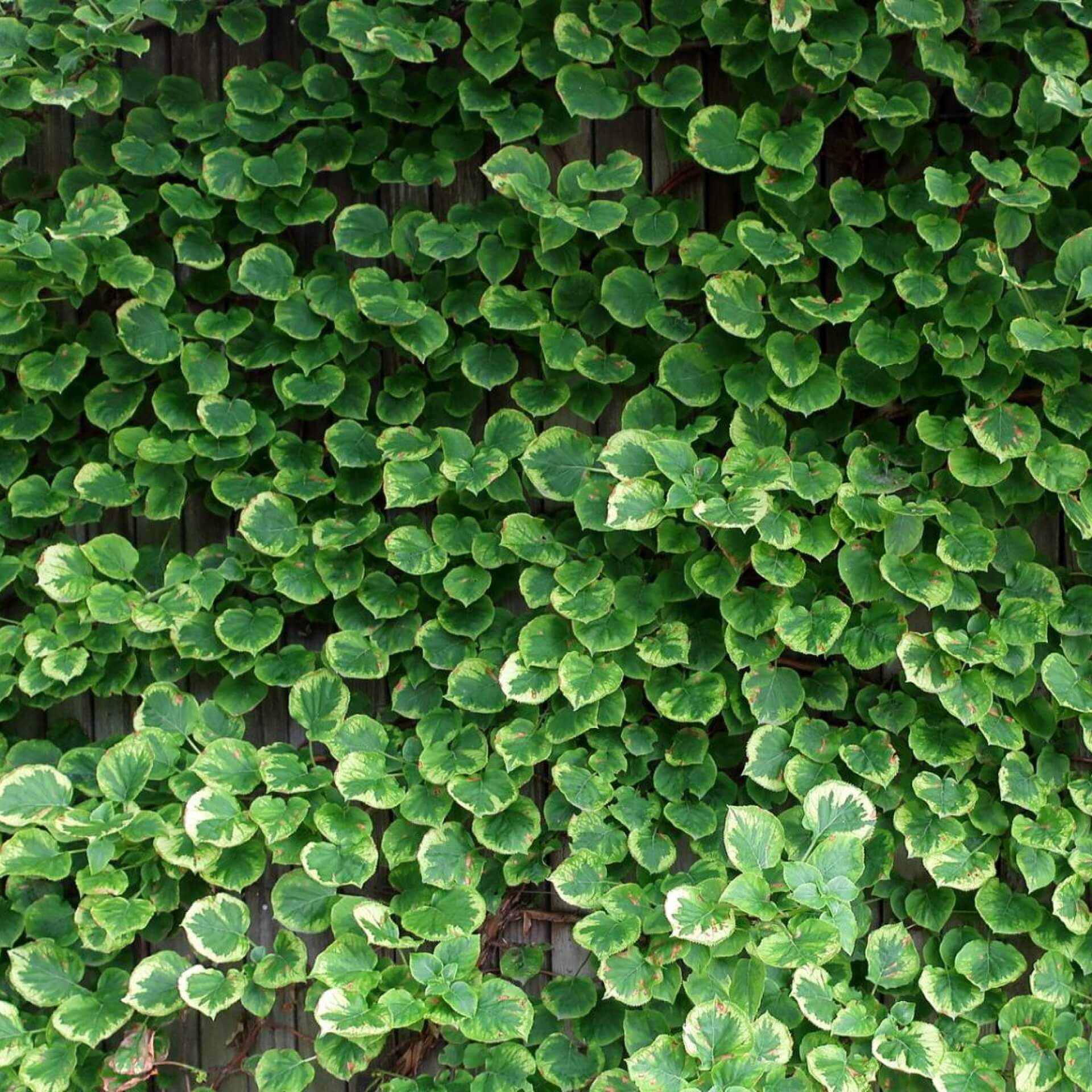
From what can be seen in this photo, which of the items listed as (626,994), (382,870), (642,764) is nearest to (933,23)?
(642,764)

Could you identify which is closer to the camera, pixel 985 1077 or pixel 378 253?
pixel 985 1077

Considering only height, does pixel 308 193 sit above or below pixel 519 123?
below

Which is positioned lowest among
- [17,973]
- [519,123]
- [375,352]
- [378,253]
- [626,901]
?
[17,973]

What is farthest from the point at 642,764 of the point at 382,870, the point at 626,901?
the point at 382,870

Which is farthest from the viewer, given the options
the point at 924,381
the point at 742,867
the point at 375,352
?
the point at 375,352

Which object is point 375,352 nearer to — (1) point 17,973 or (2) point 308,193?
(2) point 308,193

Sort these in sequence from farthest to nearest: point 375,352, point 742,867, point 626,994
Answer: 1. point 375,352
2. point 626,994
3. point 742,867
